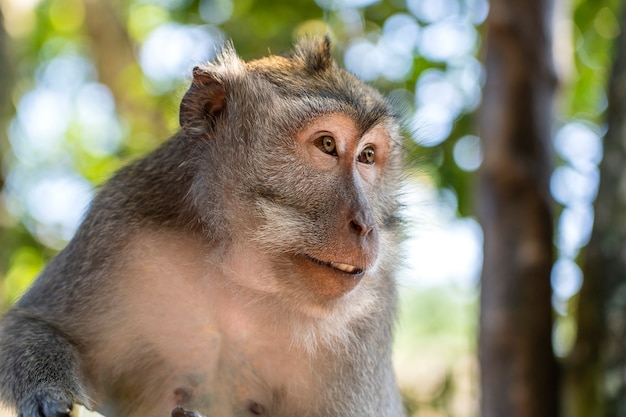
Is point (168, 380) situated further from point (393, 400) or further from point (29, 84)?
point (29, 84)

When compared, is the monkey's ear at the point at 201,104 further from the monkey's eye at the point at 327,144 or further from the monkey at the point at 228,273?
the monkey's eye at the point at 327,144

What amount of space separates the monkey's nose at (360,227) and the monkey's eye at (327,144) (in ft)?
1.34

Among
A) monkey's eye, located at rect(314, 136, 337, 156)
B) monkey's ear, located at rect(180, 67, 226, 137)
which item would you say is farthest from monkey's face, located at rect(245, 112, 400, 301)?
monkey's ear, located at rect(180, 67, 226, 137)

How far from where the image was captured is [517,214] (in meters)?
5.95

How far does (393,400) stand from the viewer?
450 centimetres

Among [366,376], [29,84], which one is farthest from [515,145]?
[29,84]

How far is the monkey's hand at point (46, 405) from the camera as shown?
3226 mm

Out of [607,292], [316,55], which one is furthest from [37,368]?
[607,292]

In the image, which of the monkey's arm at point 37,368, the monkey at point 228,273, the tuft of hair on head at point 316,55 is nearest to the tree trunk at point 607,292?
the monkey at point 228,273

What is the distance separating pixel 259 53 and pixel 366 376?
3467 mm

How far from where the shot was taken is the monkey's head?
3.31 metres

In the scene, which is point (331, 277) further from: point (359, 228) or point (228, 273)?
point (228, 273)

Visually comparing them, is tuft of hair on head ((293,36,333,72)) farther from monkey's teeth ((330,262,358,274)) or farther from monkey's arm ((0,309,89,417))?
monkey's arm ((0,309,89,417))

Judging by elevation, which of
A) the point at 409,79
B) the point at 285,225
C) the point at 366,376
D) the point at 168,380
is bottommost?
the point at 168,380
